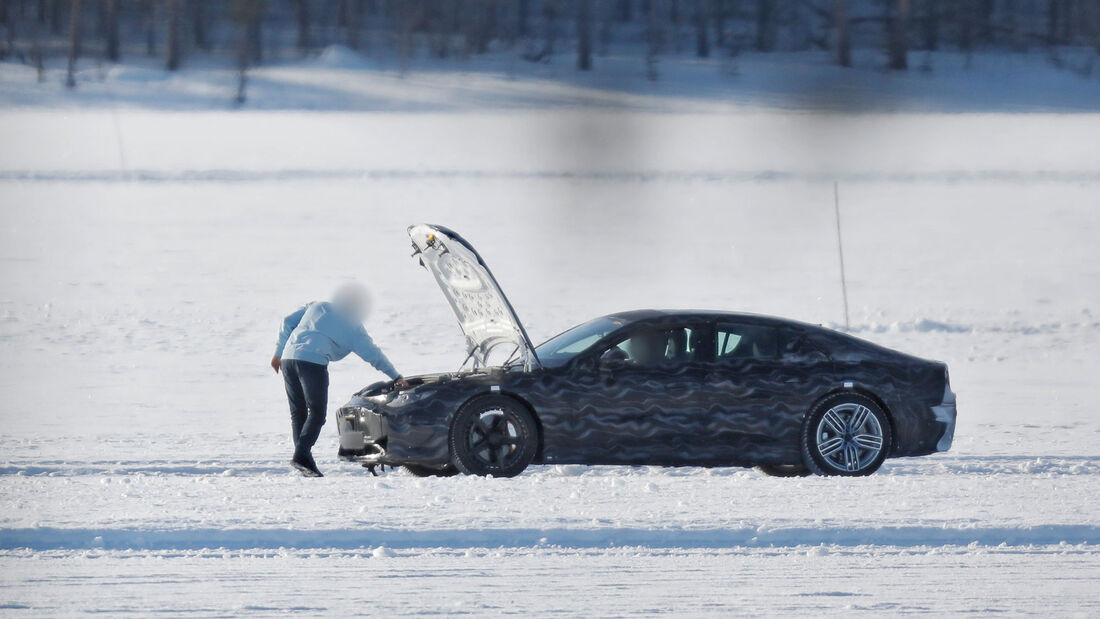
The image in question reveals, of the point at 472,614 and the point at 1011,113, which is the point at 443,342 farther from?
the point at 472,614

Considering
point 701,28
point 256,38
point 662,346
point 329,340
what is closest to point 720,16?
point 701,28

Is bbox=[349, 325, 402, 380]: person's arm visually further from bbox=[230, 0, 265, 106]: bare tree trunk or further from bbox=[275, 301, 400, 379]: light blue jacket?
bbox=[230, 0, 265, 106]: bare tree trunk

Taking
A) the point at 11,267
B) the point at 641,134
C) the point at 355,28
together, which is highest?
the point at 355,28

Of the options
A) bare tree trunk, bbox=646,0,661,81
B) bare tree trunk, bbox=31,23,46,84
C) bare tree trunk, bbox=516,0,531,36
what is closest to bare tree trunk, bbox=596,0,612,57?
bare tree trunk, bbox=646,0,661,81

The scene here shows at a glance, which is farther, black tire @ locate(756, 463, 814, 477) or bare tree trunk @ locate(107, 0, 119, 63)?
black tire @ locate(756, 463, 814, 477)

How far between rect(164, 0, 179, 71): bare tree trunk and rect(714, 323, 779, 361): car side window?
3.29 meters

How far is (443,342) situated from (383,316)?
1.45 metres

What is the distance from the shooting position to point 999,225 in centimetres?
2009

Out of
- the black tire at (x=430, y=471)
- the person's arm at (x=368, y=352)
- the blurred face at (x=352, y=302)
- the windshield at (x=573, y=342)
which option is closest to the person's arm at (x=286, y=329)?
the blurred face at (x=352, y=302)

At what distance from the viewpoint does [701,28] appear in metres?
5.17

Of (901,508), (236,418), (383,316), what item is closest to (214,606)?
(901,508)

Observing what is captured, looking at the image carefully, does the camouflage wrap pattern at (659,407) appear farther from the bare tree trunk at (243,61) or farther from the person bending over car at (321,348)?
the bare tree trunk at (243,61)

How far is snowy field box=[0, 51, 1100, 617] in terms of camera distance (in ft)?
16.0

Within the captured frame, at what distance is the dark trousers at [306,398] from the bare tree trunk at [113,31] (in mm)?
2563
